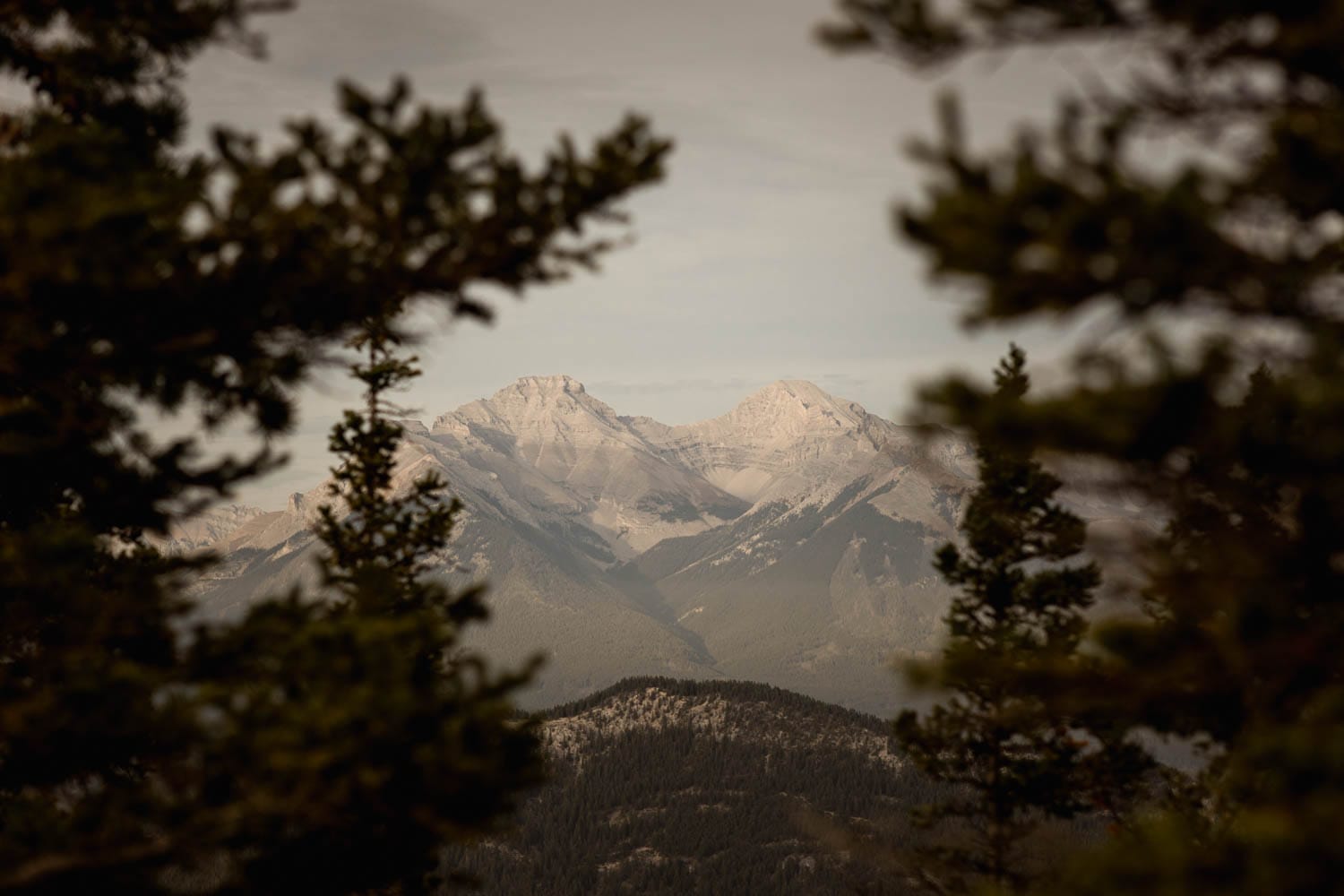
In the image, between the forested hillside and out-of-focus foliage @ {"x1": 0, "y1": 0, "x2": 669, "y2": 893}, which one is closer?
out-of-focus foliage @ {"x1": 0, "y1": 0, "x2": 669, "y2": 893}

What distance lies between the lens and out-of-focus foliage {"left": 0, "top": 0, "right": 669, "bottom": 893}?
573 centimetres

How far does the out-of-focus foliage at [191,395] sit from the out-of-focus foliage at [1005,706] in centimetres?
1228

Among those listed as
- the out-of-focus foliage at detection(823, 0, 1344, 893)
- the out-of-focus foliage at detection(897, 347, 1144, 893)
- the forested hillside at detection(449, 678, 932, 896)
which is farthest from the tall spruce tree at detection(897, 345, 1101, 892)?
the forested hillside at detection(449, 678, 932, 896)

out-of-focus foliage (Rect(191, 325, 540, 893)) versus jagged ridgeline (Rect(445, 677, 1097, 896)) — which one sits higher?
out-of-focus foliage (Rect(191, 325, 540, 893))

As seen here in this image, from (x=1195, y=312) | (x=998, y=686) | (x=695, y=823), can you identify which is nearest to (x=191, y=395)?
(x=1195, y=312)

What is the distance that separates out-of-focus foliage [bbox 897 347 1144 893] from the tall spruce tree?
0.09 ft

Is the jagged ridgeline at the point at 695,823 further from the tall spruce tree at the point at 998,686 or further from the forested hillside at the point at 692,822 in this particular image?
the tall spruce tree at the point at 998,686

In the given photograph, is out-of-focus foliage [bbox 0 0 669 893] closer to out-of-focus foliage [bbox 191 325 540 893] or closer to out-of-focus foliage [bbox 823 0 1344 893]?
out-of-focus foliage [bbox 191 325 540 893]

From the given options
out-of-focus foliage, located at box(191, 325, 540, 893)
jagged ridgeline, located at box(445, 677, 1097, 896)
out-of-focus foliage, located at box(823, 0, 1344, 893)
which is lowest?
jagged ridgeline, located at box(445, 677, 1097, 896)

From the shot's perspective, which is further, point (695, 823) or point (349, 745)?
point (695, 823)

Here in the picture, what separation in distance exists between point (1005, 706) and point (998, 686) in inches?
64.9

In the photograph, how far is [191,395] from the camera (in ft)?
26.5

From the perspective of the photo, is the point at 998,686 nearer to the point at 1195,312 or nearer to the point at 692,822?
the point at 1195,312

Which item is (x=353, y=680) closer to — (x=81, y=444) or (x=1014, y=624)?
(x=81, y=444)
